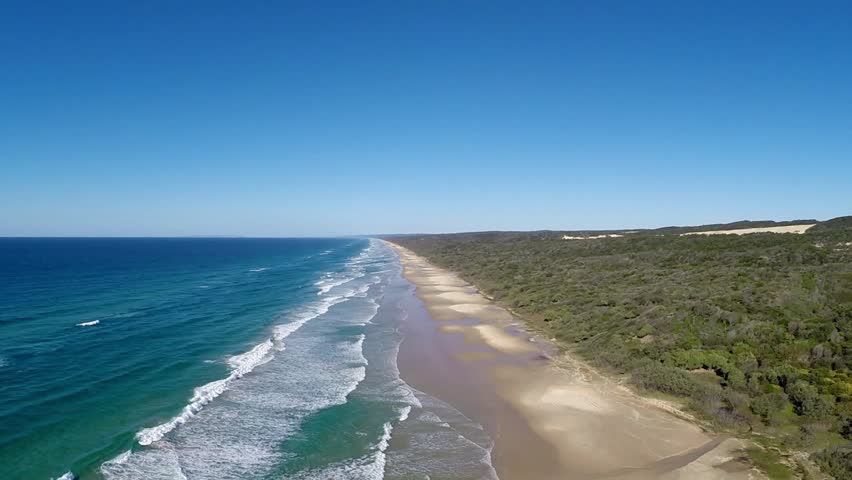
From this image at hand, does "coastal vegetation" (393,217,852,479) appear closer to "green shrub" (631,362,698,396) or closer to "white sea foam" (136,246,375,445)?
"green shrub" (631,362,698,396)

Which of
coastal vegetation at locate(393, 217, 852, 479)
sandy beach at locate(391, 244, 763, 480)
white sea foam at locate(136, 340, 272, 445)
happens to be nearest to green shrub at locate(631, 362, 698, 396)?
coastal vegetation at locate(393, 217, 852, 479)

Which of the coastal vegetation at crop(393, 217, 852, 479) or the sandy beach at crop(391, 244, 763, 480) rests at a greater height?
the coastal vegetation at crop(393, 217, 852, 479)

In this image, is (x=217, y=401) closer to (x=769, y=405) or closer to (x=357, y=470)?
(x=357, y=470)

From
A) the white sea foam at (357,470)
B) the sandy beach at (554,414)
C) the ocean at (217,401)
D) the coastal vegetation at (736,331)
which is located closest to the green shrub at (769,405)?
the coastal vegetation at (736,331)

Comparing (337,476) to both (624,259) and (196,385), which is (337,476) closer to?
(196,385)

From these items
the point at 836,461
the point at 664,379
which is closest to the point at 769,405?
the point at 836,461

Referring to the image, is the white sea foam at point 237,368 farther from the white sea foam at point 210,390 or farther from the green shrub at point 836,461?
the green shrub at point 836,461

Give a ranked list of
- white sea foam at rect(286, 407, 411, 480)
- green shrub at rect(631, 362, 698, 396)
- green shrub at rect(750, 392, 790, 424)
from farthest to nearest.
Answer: green shrub at rect(631, 362, 698, 396)
green shrub at rect(750, 392, 790, 424)
white sea foam at rect(286, 407, 411, 480)
